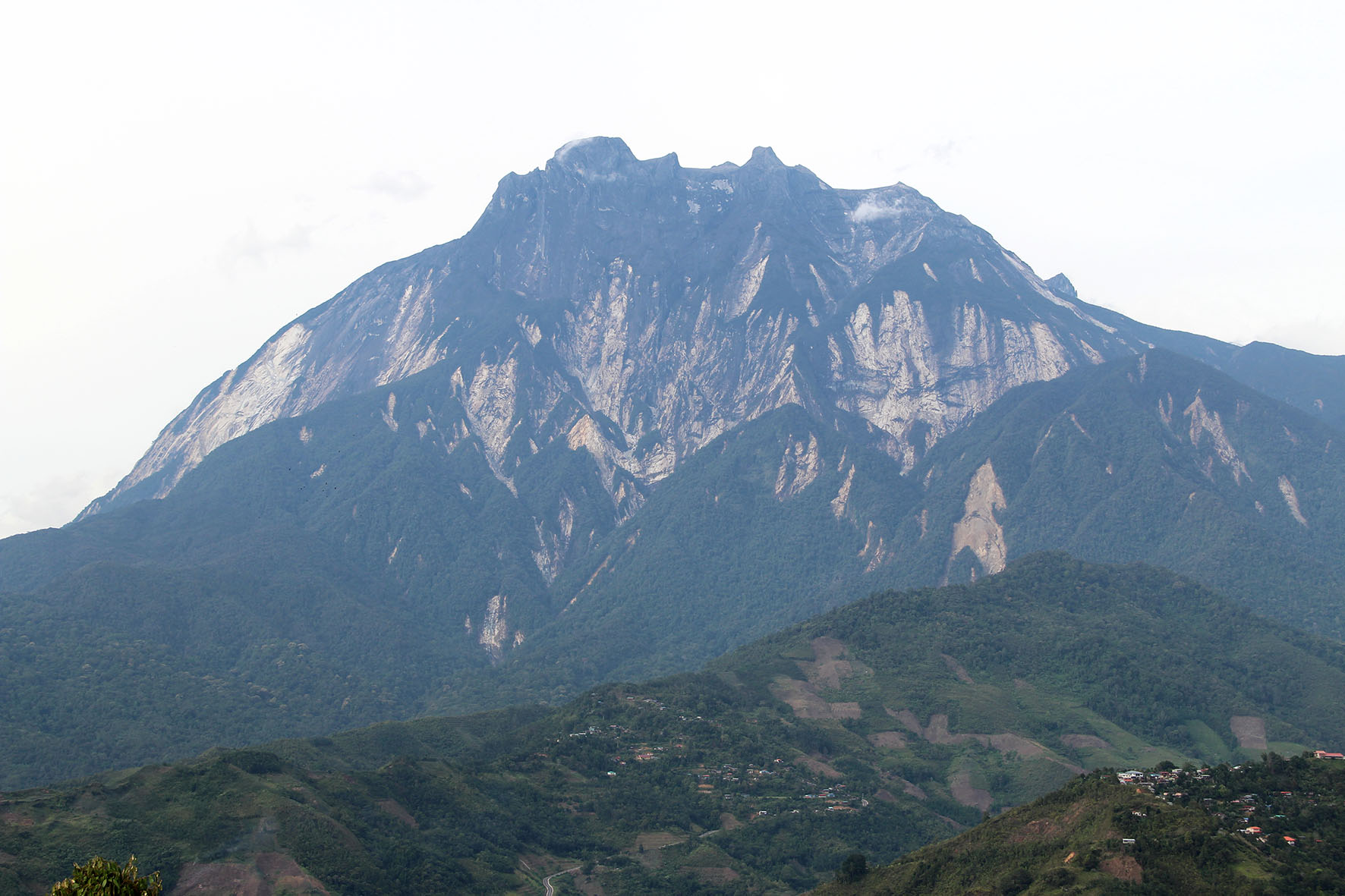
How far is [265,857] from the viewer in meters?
145

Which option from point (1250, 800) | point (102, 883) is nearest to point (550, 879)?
point (1250, 800)

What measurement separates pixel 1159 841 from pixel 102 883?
94542mm

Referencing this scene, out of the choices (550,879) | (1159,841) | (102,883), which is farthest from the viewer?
(550,879)

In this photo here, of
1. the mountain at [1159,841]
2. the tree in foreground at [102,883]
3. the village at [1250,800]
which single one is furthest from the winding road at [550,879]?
the tree in foreground at [102,883]

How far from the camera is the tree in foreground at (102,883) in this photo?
42344 millimetres

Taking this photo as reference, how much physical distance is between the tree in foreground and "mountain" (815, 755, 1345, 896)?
281ft

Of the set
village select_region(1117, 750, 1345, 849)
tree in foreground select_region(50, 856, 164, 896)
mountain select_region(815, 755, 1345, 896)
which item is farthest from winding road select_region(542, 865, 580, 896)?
tree in foreground select_region(50, 856, 164, 896)

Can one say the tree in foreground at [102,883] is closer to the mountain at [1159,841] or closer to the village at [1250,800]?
the mountain at [1159,841]

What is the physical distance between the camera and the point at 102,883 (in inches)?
1705

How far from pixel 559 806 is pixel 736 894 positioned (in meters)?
41.2

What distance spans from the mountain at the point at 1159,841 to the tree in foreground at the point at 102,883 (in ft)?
281

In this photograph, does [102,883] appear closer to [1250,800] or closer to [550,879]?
[1250,800]

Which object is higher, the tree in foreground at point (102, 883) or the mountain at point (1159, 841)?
the tree in foreground at point (102, 883)

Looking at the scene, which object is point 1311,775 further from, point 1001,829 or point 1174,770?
point 1001,829
